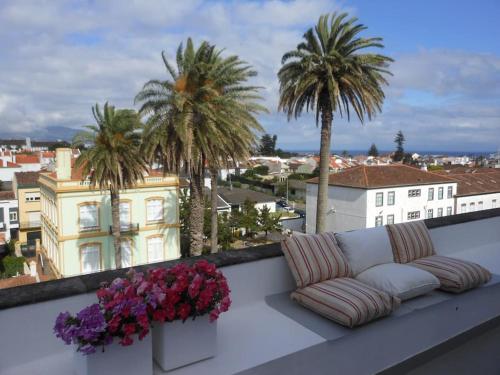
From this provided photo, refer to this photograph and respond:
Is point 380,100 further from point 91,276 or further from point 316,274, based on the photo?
point 91,276

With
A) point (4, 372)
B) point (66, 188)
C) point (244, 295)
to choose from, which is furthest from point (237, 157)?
point (4, 372)

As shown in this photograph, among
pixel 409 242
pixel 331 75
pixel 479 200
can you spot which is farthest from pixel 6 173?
pixel 409 242

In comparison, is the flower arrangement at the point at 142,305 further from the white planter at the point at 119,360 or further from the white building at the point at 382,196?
the white building at the point at 382,196

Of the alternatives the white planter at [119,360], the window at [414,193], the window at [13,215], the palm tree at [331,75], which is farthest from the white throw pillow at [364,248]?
the window at [13,215]

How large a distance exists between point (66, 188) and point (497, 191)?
30.9 metres

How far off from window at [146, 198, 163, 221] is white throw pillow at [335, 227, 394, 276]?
17622mm

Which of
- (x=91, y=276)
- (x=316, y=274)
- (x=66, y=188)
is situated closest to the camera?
(x=91, y=276)

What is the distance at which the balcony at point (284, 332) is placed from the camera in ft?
5.71

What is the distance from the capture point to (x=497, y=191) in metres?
30.5

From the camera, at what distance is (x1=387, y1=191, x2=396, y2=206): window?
26317 millimetres

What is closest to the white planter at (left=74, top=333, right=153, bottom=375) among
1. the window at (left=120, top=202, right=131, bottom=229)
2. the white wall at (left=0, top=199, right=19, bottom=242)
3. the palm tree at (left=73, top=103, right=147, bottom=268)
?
the palm tree at (left=73, top=103, right=147, bottom=268)

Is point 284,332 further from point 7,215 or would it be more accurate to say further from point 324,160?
point 7,215

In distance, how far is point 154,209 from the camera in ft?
64.6

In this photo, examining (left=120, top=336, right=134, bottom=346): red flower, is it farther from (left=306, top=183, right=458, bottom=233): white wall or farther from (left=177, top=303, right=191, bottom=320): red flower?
(left=306, top=183, right=458, bottom=233): white wall
